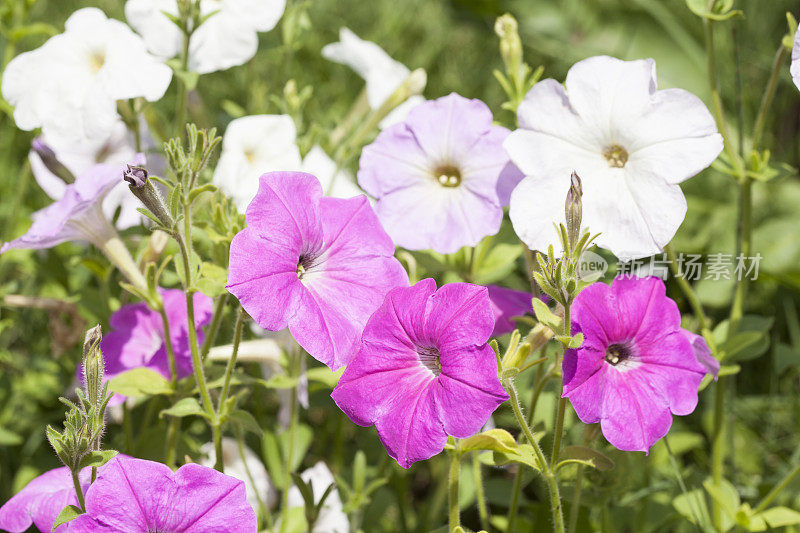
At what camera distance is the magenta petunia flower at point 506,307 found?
5.33 ft

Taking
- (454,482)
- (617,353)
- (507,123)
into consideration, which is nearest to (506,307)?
(617,353)

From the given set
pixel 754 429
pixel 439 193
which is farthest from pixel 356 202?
pixel 754 429

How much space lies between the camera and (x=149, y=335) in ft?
5.86

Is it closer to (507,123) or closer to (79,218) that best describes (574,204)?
(507,123)

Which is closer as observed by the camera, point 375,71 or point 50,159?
point 50,159

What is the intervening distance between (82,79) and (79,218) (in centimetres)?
40

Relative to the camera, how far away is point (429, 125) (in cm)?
173

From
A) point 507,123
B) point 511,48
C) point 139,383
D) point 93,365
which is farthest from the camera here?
point 507,123

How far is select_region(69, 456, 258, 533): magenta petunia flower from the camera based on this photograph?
1200 millimetres

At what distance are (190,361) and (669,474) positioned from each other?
4.26ft

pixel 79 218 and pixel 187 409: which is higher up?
pixel 79 218

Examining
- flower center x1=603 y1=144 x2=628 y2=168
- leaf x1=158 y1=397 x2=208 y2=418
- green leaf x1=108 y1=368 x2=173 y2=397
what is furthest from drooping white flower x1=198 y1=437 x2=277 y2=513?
flower center x1=603 y1=144 x2=628 y2=168

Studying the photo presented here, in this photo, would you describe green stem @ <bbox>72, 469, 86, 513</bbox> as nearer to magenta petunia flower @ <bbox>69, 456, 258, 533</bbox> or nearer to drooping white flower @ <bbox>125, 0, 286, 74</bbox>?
magenta petunia flower @ <bbox>69, 456, 258, 533</bbox>

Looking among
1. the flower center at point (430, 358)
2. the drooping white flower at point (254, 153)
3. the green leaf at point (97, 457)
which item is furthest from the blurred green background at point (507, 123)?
the green leaf at point (97, 457)
